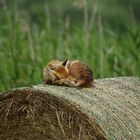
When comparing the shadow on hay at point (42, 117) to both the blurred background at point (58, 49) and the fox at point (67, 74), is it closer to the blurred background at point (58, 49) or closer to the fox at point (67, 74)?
the fox at point (67, 74)

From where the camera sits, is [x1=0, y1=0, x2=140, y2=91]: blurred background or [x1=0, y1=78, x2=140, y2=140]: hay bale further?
[x1=0, y1=0, x2=140, y2=91]: blurred background

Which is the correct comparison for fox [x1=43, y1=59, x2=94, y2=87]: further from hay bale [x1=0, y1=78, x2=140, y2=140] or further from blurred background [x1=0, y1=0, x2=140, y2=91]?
blurred background [x1=0, y1=0, x2=140, y2=91]

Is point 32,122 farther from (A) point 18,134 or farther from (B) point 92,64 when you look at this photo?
(B) point 92,64

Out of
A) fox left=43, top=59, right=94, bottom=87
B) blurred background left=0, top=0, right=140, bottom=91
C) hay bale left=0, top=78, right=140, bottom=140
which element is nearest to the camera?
hay bale left=0, top=78, right=140, bottom=140

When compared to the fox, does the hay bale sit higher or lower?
lower

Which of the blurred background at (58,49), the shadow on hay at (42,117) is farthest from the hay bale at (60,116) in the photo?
the blurred background at (58,49)

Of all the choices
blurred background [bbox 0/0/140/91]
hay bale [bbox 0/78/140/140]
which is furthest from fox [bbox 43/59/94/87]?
blurred background [bbox 0/0/140/91]

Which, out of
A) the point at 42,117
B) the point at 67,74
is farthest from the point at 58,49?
the point at 42,117

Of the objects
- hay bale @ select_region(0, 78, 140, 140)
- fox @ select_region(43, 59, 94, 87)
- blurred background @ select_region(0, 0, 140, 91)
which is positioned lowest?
blurred background @ select_region(0, 0, 140, 91)

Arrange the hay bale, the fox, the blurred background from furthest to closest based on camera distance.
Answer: the blurred background → the fox → the hay bale
